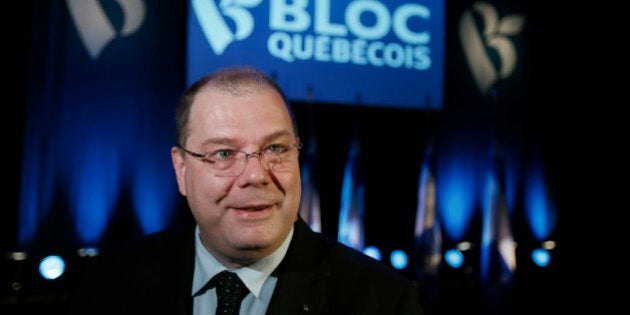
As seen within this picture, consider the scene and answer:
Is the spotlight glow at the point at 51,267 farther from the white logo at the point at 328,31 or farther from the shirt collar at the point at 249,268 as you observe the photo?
the shirt collar at the point at 249,268

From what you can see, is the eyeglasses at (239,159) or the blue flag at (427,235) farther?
the blue flag at (427,235)

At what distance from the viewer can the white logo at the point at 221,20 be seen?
5.04m

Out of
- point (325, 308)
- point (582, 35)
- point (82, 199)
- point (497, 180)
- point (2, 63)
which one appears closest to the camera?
point (325, 308)

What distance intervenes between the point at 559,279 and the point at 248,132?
19.3ft

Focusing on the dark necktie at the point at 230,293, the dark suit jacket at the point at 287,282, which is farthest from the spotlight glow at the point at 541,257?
the dark necktie at the point at 230,293

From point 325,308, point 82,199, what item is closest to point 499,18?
point 82,199

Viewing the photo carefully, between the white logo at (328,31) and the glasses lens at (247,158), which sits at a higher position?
the white logo at (328,31)

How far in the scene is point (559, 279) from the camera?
601 centimetres

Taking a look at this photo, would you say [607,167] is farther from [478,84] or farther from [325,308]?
[325,308]

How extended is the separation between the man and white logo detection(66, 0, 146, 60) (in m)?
4.00

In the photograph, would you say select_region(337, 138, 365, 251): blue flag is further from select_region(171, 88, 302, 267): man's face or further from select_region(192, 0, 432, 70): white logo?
select_region(171, 88, 302, 267): man's face

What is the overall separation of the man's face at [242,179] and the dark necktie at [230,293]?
3.3 inches

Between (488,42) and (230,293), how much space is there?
589 cm

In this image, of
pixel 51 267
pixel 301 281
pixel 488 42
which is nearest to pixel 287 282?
pixel 301 281
